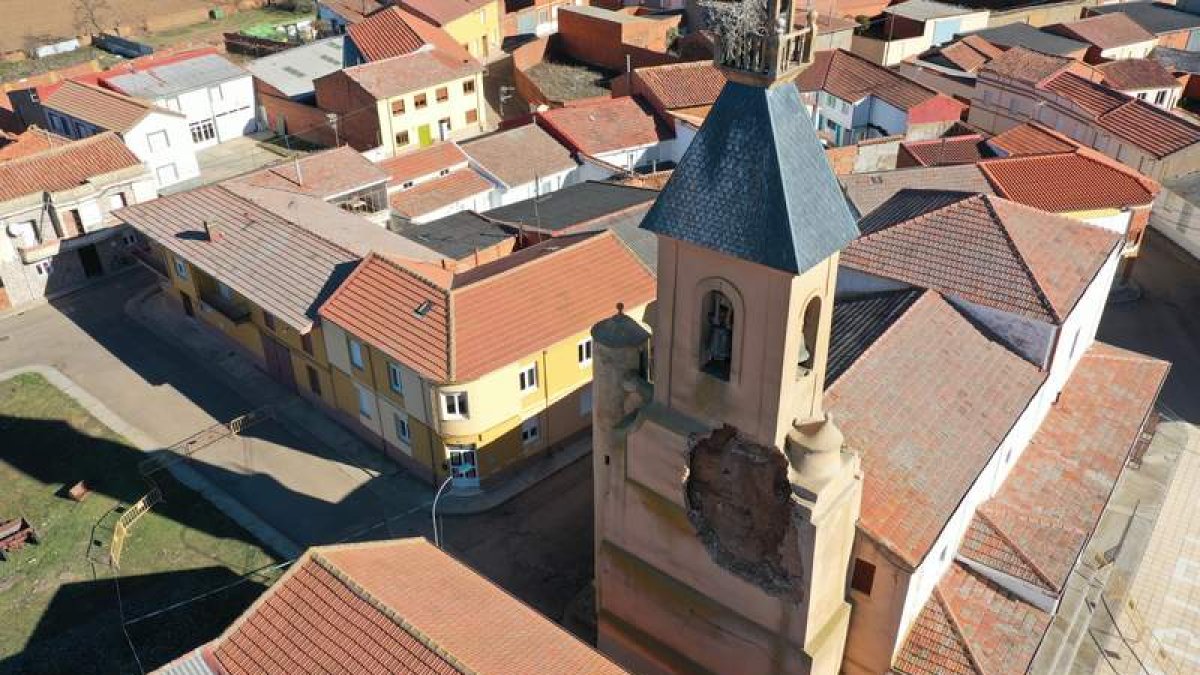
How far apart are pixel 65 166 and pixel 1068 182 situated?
173 feet

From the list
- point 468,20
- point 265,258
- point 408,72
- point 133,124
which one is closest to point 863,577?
point 265,258

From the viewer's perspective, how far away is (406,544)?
27.5 m

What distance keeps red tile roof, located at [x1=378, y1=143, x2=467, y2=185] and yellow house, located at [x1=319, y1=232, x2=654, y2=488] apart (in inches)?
617

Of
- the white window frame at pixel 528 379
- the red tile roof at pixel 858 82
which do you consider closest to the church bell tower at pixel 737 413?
the white window frame at pixel 528 379

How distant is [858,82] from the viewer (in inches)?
2586

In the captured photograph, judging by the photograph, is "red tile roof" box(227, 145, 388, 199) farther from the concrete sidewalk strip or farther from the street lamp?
the street lamp

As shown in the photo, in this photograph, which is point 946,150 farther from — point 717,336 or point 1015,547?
point 717,336

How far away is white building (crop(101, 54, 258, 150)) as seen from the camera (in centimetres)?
6806

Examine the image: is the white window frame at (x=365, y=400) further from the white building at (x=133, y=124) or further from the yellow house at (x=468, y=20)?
the yellow house at (x=468, y=20)

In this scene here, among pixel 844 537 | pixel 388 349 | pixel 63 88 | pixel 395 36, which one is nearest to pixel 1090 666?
pixel 844 537

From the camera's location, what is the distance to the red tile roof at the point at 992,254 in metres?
30.9

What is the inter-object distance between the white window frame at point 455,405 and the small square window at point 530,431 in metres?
2.99

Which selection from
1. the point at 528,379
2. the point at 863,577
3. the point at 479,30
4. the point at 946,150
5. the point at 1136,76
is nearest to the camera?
the point at 863,577

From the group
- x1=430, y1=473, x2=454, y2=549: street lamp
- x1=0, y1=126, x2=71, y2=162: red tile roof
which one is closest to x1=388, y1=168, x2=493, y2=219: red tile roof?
x1=430, y1=473, x2=454, y2=549: street lamp
